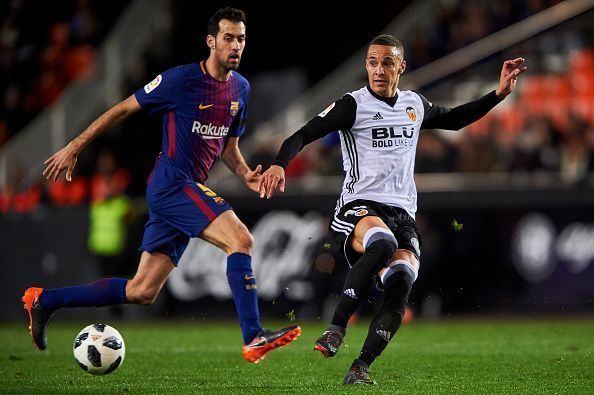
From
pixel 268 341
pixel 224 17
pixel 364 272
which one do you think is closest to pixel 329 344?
pixel 268 341

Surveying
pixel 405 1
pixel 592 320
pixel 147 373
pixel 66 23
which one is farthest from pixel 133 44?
pixel 147 373

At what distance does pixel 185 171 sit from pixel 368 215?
1324mm

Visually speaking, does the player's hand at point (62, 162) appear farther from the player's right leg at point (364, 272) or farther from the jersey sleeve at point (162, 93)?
the player's right leg at point (364, 272)

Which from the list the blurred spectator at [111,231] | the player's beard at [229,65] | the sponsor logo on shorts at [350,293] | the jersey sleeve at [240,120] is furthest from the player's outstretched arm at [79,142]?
the blurred spectator at [111,231]

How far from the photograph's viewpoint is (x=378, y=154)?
309 inches

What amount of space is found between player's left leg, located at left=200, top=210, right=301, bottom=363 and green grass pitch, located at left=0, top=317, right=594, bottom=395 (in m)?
0.40

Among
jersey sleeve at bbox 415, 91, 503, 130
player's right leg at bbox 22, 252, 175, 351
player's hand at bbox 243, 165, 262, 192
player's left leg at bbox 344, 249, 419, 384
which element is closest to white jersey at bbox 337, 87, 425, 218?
jersey sleeve at bbox 415, 91, 503, 130

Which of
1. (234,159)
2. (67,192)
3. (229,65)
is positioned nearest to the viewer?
(229,65)

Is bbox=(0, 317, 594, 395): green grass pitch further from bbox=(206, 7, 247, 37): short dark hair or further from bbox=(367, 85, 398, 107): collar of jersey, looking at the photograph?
bbox=(206, 7, 247, 37): short dark hair

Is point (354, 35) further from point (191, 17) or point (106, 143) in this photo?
point (106, 143)

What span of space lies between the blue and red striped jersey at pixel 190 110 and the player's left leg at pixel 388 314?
1538mm

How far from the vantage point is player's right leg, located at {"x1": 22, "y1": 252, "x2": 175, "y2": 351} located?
792cm

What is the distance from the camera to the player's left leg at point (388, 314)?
7371mm

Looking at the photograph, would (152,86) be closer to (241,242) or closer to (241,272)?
(241,242)
